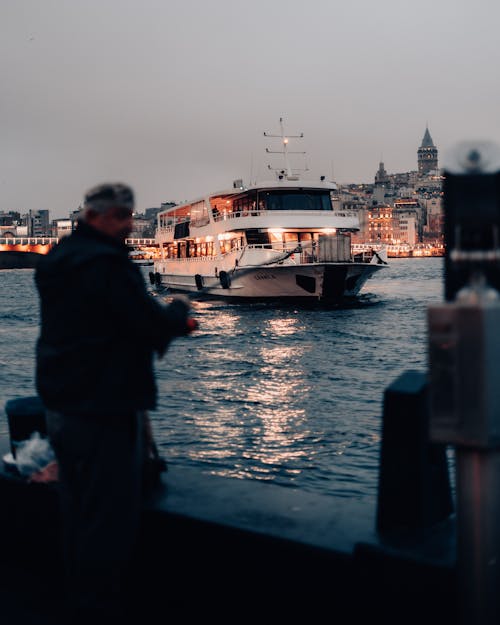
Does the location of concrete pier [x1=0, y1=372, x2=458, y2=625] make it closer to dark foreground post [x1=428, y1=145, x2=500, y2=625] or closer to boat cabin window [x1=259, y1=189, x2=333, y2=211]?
dark foreground post [x1=428, y1=145, x2=500, y2=625]

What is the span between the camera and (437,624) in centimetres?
244

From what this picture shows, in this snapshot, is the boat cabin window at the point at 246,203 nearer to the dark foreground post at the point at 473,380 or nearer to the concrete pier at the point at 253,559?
the concrete pier at the point at 253,559

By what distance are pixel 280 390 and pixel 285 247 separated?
1724 cm

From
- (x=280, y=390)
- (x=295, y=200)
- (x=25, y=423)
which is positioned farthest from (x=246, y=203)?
(x=25, y=423)

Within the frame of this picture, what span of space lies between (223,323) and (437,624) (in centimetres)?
2266

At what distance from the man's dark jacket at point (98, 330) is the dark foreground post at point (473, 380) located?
0.86 meters

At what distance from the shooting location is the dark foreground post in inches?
79.5

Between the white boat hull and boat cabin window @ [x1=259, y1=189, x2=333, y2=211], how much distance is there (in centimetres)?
307

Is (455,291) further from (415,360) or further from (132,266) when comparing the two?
(415,360)

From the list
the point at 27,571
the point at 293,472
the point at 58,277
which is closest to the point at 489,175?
the point at 58,277

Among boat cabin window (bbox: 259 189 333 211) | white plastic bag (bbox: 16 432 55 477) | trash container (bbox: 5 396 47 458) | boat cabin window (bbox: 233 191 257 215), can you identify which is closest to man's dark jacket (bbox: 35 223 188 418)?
white plastic bag (bbox: 16 432 55 477)

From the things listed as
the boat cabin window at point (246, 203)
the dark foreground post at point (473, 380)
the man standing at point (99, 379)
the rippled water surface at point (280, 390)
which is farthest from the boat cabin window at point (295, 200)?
the dark foreground post at point (473, 380)

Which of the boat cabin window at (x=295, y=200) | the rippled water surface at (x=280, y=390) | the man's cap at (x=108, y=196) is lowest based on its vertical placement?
the rippled water surface at (x=280, y=390)

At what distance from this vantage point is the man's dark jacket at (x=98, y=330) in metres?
2.34
